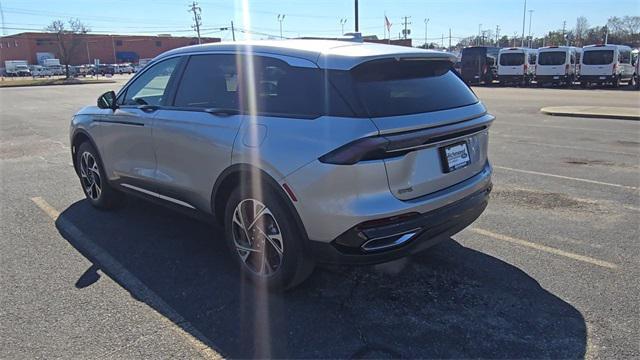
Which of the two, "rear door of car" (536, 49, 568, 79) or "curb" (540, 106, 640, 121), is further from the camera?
"rear door of car" (536, 49, 568, 79)

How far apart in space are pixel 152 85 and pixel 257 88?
1636 millimetres

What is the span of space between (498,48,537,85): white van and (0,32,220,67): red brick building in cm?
7324

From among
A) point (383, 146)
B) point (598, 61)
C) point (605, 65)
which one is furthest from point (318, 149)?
point (598, 61)

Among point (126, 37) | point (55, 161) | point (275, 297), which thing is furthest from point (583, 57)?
point (126, 37)

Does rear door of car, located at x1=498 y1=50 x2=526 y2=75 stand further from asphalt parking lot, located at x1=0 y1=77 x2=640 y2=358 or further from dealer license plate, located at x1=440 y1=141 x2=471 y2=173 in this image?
dealer license plate, located at x1=440 y1=141 x2=471 y2=173

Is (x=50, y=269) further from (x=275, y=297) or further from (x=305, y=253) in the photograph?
(x=305, y=253)

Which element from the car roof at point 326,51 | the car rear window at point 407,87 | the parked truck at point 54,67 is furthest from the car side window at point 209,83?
the parked truck at point 54,67

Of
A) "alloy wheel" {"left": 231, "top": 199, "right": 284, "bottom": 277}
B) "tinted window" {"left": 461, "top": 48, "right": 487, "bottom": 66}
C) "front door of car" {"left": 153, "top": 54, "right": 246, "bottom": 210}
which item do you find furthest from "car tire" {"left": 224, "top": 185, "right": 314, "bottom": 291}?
"tinted window" {"left": 461, "top": 48, "right": 487, "bottom": 66}

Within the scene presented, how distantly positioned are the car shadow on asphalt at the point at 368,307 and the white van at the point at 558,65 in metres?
32.4

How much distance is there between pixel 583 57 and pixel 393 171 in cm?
3309

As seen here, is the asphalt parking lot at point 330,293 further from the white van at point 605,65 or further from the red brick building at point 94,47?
the red brick building at point 94,47

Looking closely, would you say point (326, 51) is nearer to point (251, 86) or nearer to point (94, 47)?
point (251, 86)

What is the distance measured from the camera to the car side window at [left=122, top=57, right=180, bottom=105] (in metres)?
4.68

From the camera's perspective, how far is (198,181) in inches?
163
